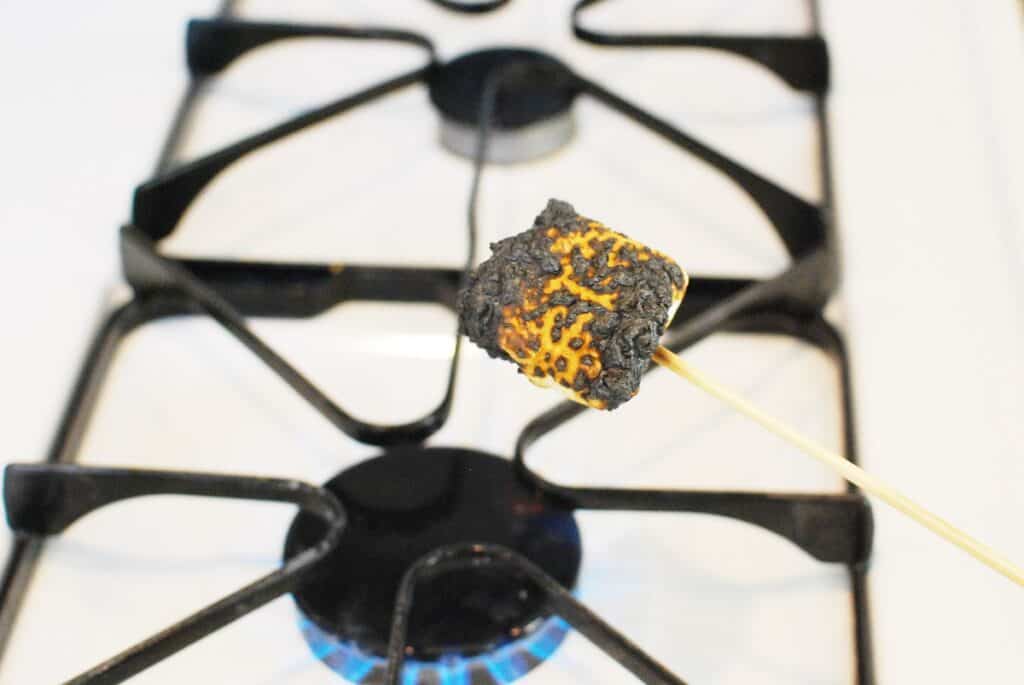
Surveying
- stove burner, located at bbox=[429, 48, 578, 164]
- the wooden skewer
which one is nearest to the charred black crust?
the wooden skewer

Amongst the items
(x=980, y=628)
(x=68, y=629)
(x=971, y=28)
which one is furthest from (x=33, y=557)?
(x=971, y=28)

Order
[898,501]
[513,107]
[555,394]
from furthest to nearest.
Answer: [513,107] → [555,394] → [898,501]

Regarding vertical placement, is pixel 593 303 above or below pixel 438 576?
above

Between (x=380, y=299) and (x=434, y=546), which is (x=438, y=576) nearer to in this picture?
(x=434, y=546)

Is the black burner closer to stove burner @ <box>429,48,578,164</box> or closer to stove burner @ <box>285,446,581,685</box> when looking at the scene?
stove burner @ <box>285,446,581,685</box>

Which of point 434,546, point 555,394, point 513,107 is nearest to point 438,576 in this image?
point 434,546

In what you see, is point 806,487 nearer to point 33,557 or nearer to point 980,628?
point 980,628
